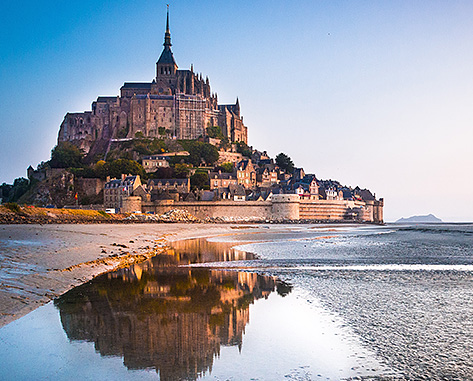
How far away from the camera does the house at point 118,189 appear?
6147 cm

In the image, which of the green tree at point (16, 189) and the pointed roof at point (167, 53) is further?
the pointed roof at point (167, 53)

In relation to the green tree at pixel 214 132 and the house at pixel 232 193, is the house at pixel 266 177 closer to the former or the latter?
the house at pixel 232 193

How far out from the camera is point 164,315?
7.68 meters

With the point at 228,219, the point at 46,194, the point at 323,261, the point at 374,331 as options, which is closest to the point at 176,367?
the point at 374,331

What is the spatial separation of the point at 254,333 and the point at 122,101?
88.7m

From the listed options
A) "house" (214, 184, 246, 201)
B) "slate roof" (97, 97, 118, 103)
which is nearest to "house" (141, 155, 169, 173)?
"house" (214, 184, 246, 201)

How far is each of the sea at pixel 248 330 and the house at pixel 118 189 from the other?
50854 mm

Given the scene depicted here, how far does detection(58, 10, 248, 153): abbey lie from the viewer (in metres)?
87.8

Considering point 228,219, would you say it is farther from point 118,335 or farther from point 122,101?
point 118,335

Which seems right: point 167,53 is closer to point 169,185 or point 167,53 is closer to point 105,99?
point 105,99

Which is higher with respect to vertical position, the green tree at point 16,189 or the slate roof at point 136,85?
the slate roof at point 136,85

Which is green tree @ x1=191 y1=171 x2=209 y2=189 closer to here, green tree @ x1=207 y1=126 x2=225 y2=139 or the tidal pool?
green tree @ x1=207 y1=126 x2=225 y2=139

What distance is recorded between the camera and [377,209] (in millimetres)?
88125

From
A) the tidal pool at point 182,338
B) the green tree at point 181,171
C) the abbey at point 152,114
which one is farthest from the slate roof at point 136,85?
the tidal pool at point 182,338
